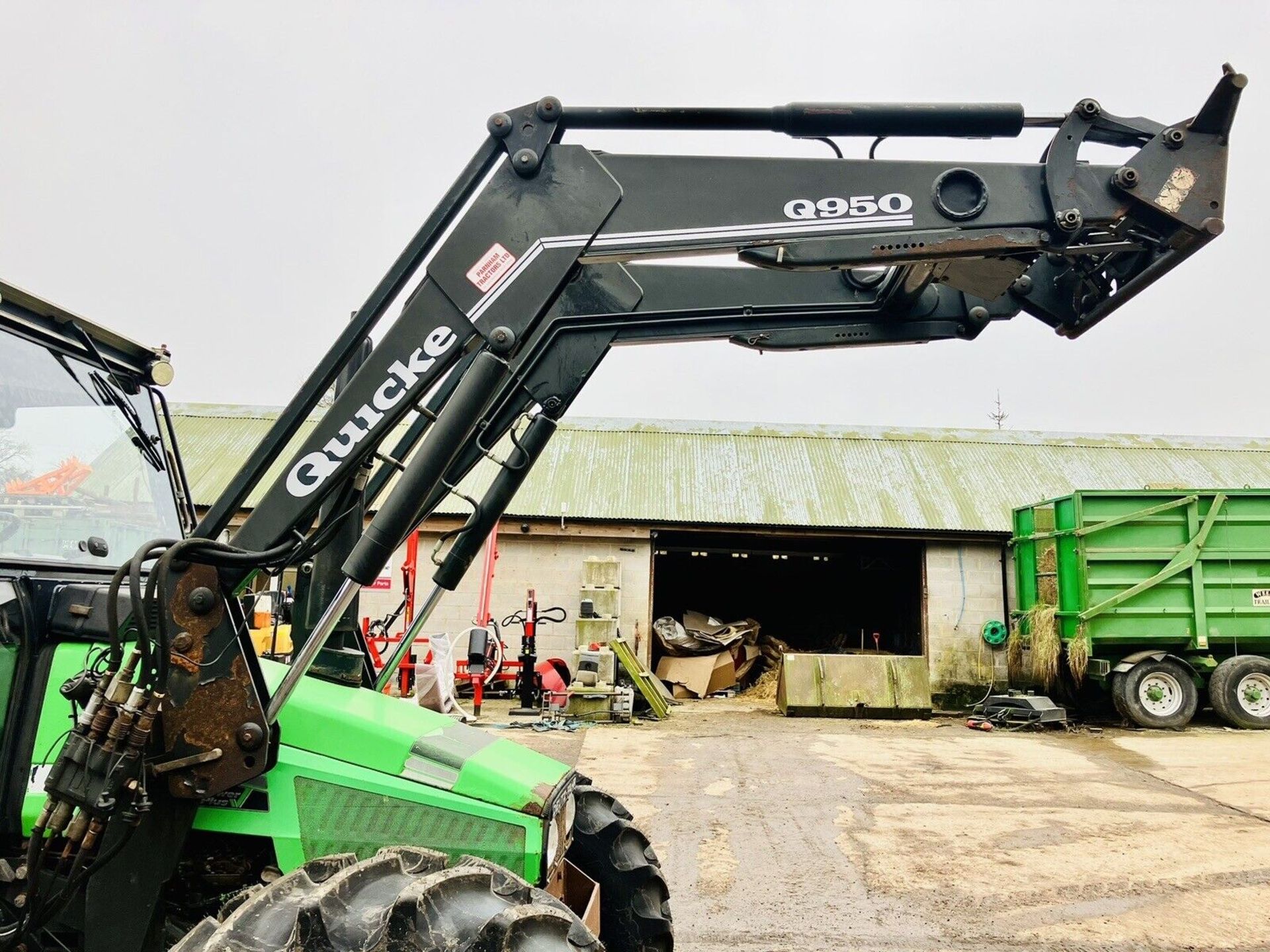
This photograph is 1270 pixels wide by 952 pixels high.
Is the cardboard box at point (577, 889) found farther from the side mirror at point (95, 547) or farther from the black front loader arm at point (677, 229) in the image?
the side mirror at point (95, 547)

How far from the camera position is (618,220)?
9.16ft

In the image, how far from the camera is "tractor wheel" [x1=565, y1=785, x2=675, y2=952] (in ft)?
10.8

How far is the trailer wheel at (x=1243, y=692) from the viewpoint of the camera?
1288 cm

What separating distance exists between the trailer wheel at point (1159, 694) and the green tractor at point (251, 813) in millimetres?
11932

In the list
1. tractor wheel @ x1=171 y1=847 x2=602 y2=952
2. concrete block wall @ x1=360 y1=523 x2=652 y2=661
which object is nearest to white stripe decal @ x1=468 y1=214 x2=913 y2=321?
tractor wheel @ x1=171 y1=847 x2=602 y2=952

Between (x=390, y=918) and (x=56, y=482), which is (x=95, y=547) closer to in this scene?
(x=56, y=482)

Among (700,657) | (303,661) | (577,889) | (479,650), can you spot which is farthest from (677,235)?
(700,657)

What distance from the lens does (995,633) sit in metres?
16.6

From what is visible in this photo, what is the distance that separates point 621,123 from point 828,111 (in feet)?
2.01

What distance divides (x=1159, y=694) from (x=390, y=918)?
13.7 metres

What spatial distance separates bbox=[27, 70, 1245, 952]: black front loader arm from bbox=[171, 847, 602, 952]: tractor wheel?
41 cm

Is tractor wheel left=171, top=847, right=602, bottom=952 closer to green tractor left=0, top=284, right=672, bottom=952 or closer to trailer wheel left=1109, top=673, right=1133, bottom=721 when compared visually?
green tractor left=0, top=284, right=672, bottom=952

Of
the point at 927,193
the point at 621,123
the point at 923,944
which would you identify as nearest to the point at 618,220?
the point at 621,123

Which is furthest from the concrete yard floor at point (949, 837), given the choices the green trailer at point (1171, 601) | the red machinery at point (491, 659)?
the red machinery at point (491, 659)
